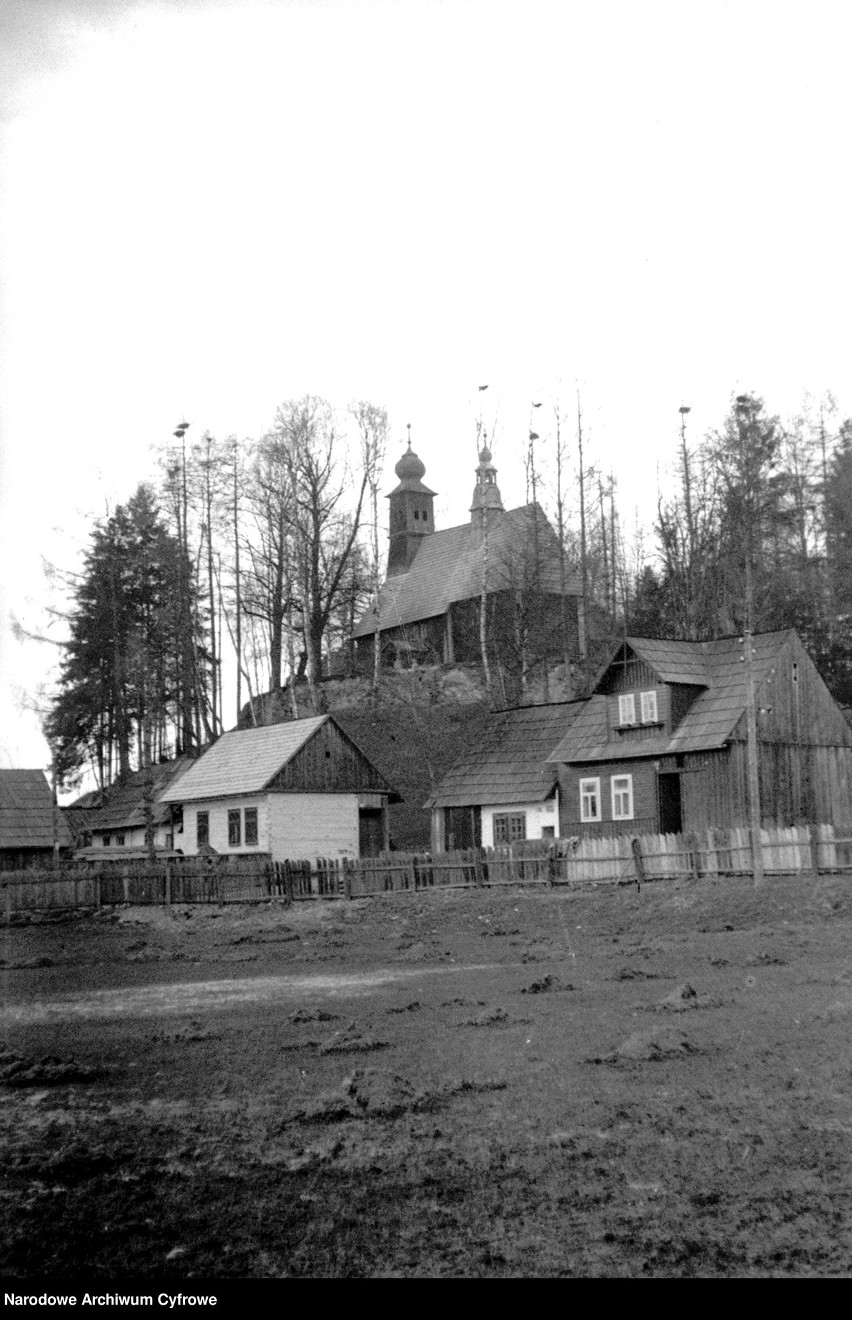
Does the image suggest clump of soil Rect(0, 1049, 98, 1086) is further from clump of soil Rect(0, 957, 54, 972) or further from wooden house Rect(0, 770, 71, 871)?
wooden house Rect(0, 770, 71, 871)

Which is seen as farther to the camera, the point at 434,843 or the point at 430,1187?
the point at 434,843

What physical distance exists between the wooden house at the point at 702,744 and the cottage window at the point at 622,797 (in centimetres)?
3

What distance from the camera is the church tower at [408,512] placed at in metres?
80.5

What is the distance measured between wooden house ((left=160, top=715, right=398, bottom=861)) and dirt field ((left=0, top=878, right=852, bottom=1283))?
24.2 meters

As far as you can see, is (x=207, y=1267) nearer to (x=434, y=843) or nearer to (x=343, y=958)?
(x=343, y=958)

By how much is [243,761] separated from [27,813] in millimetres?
8340

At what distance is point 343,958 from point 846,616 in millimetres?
35769

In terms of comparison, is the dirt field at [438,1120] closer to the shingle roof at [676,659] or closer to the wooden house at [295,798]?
the shingle roof at [676,659]

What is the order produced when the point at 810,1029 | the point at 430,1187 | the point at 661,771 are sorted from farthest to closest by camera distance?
1. the point at 661,771
2. the point at 810,1029
3. the point at 430,1187

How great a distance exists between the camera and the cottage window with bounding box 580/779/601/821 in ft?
147

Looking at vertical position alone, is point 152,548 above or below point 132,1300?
above

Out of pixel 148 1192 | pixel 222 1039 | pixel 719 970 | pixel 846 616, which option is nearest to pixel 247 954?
pixel 719 970

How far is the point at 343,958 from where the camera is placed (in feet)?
80.6

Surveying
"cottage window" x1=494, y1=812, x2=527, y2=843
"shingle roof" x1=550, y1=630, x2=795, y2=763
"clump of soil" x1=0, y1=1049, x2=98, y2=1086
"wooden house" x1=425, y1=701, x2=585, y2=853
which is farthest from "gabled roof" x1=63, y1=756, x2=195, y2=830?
"clump of soil" x1=0, y1=1049, x2=98, y2=1086
